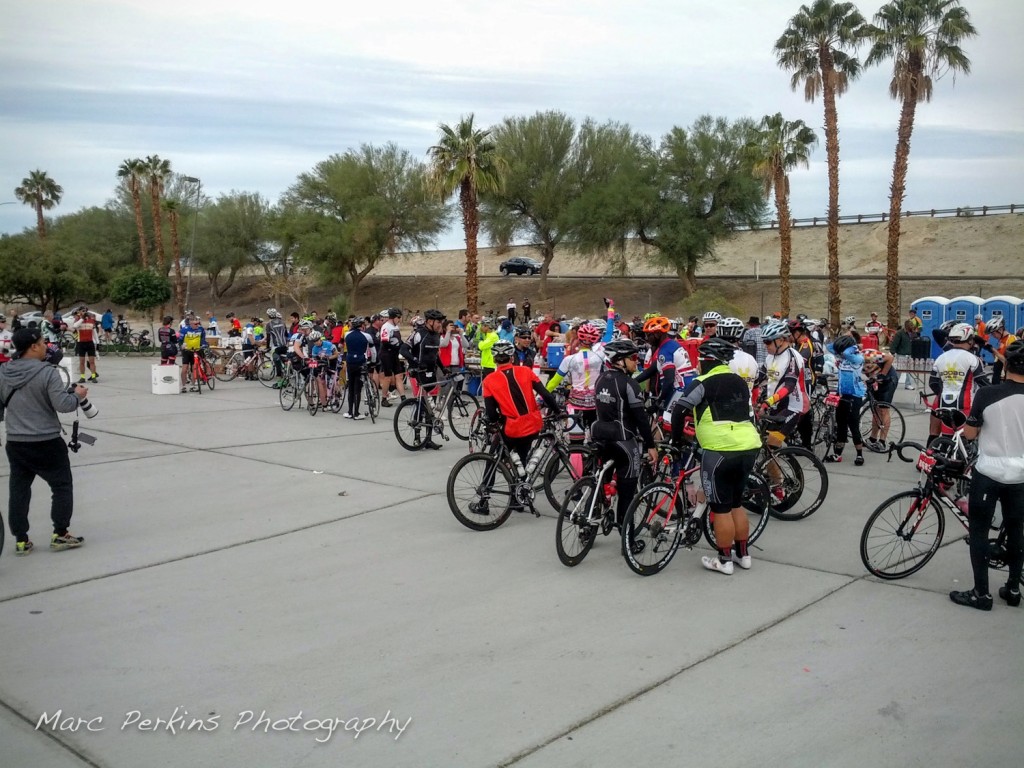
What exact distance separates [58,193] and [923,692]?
279 feet

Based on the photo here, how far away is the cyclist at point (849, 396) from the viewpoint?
1138 cm

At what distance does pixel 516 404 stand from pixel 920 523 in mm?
3433

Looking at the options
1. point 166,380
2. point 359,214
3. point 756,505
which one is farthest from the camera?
point 359,214

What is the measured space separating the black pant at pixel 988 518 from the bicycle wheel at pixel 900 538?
1.81 feet

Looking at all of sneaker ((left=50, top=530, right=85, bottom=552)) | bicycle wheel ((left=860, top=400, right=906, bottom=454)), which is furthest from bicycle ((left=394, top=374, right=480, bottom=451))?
bicycle wheel ((left=860, top=400, right=906, bottom=454))

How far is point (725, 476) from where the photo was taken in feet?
21.1

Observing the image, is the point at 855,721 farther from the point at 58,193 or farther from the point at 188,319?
the point at 58,193

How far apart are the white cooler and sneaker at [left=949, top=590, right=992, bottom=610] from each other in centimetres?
1711

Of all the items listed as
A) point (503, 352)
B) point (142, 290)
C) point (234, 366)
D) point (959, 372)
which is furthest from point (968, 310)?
point (142, 290)

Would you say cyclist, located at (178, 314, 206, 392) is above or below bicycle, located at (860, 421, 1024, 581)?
above

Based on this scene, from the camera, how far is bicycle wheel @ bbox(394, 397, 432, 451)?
12.3 meters

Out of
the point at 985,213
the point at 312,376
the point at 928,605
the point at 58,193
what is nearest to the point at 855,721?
the point at 928,605

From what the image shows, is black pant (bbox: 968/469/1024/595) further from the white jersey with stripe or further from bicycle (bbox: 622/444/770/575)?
the white jersey with stripe

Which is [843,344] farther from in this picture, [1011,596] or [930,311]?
[930,311]
